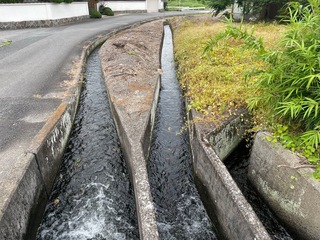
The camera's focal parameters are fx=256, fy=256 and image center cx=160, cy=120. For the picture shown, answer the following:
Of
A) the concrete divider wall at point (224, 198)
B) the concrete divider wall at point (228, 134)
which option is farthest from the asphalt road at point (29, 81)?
the concrete divider wall at point (228, 134)

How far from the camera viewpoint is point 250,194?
5.16 metres

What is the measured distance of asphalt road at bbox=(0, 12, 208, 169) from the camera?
5.41m

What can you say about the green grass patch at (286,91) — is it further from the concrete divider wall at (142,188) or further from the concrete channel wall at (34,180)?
the concrete channel wall at (34,180)

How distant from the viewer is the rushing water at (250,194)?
4.41 metres

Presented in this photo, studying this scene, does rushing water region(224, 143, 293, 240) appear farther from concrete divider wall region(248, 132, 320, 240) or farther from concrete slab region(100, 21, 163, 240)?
concrete slab region(100, 21, 163, 240)

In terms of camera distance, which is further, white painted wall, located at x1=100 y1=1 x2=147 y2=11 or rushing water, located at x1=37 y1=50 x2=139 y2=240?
white painted wall, located at x1=100 y1=1 x2=147 y2=11

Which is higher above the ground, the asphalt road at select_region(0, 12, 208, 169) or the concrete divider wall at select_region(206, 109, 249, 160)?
the asphalt road at select_region(0, 12, 208, 169)

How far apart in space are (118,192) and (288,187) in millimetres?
3152

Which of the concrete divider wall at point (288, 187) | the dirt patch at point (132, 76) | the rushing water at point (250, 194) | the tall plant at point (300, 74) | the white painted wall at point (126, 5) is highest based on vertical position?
the white painted wall at point (126, 5)

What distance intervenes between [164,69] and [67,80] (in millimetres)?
5014

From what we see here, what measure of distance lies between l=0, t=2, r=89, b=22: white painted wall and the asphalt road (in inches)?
106

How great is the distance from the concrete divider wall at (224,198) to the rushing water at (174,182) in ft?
1.17

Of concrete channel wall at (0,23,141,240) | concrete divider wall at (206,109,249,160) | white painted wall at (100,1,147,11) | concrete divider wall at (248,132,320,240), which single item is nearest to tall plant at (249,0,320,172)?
concrete divider wall at (248,132,320,240)

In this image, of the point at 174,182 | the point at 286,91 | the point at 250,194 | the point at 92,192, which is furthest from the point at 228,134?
the point at 92,192
